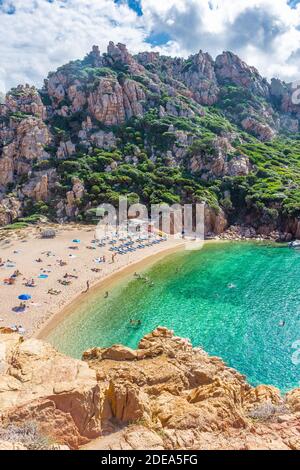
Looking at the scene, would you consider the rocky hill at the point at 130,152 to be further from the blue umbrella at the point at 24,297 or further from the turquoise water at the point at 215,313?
the blue umbrella at the point at 24,297

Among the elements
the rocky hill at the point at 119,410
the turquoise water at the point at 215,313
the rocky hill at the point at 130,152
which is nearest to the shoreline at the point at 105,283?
the turquoise water at the point at 215,313

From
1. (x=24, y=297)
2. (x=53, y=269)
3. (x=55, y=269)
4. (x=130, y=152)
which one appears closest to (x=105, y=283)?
(x=55, y=269)

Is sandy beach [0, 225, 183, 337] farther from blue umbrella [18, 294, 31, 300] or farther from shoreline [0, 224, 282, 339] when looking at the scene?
blue umbrella [18, 294, 31, 300]

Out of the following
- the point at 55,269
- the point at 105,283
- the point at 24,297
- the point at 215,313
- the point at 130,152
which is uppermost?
the point at 130,152

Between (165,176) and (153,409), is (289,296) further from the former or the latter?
(165,176)

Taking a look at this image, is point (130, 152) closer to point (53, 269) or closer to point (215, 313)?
point (53, 269)
